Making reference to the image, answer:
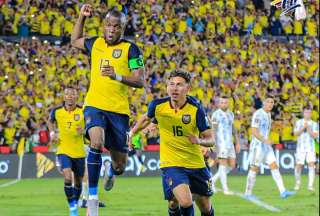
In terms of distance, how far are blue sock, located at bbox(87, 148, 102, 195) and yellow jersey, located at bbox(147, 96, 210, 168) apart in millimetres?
824

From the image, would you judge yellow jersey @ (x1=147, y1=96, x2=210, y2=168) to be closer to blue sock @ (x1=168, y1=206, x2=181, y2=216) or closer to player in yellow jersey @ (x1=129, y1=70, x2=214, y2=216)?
player in yellow jersey @ (x1=129, y1=70, x2=214, y2=216)

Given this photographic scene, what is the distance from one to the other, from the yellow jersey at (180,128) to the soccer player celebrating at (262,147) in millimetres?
A: 8872

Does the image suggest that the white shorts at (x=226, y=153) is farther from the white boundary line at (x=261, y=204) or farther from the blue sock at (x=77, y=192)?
the blue sock at (x=77, y=192)

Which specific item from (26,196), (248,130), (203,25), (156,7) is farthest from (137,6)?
(26,196)

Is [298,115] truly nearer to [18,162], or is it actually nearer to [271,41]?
[271,41]

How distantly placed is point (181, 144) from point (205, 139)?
462 mm

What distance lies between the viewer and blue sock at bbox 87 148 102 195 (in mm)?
11148

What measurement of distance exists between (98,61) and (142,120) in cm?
105

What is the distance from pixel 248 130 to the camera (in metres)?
30.1

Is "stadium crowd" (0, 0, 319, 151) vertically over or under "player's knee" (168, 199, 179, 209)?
over

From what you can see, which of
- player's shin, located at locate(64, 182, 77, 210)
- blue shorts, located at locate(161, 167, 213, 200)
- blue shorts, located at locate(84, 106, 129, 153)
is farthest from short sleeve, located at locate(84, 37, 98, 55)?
player's shin, located at locate(64, 182, 77, 210)

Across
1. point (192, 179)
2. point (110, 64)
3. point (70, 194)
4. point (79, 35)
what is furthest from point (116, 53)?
point (70, 194)

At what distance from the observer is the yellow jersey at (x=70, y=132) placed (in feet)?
52.6

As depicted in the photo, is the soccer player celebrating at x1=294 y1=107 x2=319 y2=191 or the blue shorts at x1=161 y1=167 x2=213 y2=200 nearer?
the blue shorts at x1=161 y1=167 x2=213 y2=200
